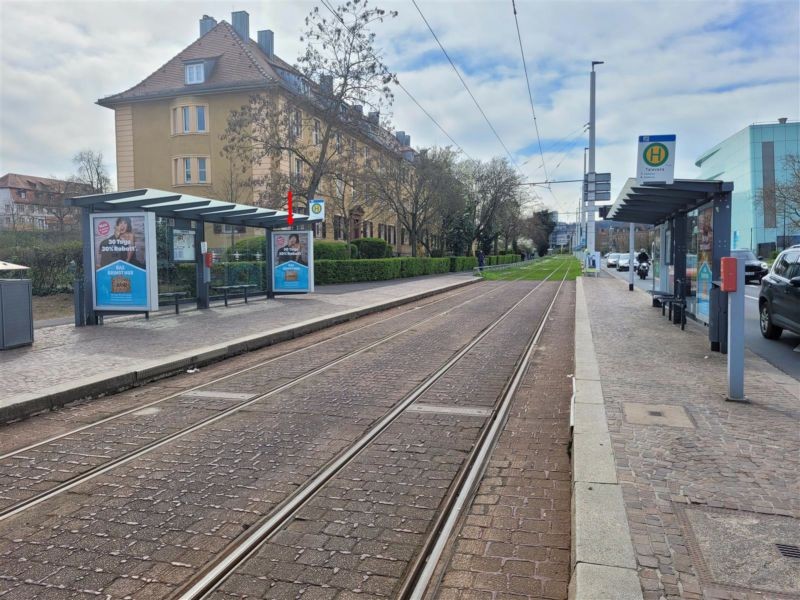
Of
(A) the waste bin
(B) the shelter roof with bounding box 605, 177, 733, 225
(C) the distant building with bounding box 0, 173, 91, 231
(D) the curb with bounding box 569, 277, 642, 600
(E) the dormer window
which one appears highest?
(E) the dormer window

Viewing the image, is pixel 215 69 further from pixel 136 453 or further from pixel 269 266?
pixel 136 453

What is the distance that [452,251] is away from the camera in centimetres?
6047

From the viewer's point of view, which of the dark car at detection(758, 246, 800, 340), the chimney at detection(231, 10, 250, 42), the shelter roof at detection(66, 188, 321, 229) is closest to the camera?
the dark car at detection(758, 246, 800, 340)

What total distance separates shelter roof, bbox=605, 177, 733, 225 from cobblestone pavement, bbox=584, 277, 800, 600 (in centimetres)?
301

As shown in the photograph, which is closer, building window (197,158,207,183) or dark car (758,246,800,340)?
dark car (758,246,800,340)

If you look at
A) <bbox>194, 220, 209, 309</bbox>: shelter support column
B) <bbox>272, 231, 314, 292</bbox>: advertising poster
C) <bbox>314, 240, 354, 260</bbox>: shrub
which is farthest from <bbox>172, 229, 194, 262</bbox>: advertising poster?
<bbox>314, 240, 354, 260</bbox>: shrub

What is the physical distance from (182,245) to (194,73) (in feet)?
95.8

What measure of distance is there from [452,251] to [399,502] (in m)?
57.1

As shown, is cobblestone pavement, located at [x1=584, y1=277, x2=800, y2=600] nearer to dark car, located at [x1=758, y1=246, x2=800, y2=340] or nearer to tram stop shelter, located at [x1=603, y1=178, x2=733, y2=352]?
tram stop shelter, located at [x1=603, y1=178, x2=733, y2=352]

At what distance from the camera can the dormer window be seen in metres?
39.3

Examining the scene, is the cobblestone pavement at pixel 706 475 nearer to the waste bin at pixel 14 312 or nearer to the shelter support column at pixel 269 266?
the waste bin at pixel 14 312

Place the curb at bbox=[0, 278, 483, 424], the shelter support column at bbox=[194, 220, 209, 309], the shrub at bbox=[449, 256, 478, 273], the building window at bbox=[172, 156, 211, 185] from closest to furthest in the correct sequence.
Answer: the curb at bbox=[0, 278, 483, 424] < the shelter support column at bbox=[194, 220, 209, 309] < the building window at bbox=[172, 156, 211, 185] < the shrub at bbox=[449, 256, 478, 273]

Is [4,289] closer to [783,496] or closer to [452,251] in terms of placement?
[783,496]

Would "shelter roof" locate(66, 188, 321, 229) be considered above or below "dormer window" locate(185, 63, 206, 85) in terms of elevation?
below
